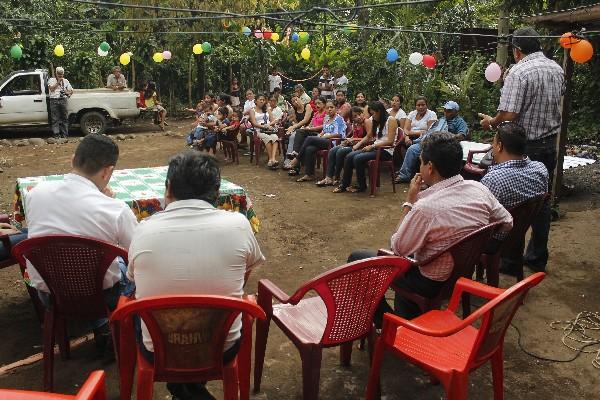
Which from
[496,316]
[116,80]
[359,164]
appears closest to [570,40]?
[359,164]

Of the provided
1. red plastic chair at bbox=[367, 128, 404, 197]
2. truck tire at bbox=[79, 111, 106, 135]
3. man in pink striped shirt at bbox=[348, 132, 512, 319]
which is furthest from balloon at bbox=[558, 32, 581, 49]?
truck tire at bbox=[79, 111, 106, 135]

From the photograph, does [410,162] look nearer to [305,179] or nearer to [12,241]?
[305,179]

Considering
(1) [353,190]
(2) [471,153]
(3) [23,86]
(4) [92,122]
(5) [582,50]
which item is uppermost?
(5) [582,50]

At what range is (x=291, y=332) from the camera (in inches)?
101

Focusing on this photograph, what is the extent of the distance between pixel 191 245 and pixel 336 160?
5659 mm

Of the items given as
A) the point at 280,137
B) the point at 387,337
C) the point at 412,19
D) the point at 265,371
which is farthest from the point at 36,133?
the point at 387,337

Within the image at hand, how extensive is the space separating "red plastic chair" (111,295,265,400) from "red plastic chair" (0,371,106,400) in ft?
1.47

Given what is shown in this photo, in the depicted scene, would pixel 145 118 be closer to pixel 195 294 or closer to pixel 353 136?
pixel 353 136

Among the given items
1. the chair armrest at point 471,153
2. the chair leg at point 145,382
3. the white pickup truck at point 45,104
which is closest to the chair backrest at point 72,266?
the chair leg at point 145,382

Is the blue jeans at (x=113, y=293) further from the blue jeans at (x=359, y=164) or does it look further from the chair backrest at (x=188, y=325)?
the blue jeans at (x=359, y=164)

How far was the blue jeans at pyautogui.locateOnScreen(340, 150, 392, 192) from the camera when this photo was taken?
7238 mm

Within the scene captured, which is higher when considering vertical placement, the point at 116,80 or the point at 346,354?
the point at 116,80

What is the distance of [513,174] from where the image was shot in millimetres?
3701

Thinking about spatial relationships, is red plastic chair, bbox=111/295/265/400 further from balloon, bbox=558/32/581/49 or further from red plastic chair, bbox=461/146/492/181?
red plastic chair, bbox=461/146/492/181
